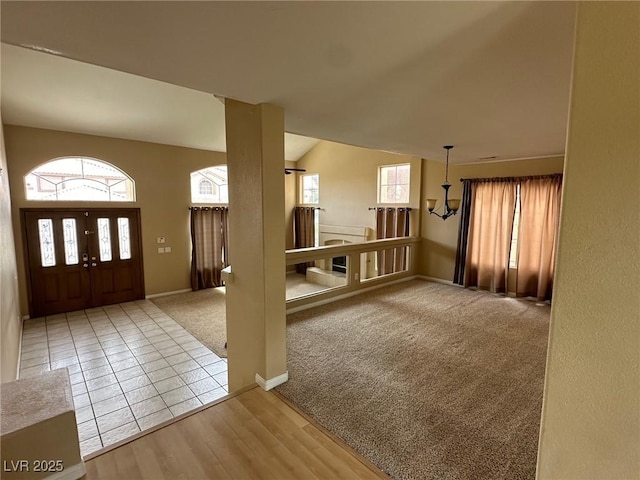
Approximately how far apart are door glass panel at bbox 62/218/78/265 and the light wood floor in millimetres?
5186

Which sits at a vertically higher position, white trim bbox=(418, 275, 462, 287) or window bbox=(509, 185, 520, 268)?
window bbox=(509, 185, 520, 268)

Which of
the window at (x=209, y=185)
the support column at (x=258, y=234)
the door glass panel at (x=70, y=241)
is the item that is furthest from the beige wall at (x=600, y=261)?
the door glass panel at (x=70, y=241)

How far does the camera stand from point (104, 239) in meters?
6.20

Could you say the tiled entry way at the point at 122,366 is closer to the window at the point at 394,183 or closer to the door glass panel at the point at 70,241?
the door glass panel at the point at 70,241

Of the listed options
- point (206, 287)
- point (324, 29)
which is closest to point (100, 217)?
point (206, 287)

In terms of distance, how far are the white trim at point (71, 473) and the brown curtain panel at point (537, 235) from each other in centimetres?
599

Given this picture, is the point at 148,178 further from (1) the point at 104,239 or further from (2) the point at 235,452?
(2) the point at 235,452

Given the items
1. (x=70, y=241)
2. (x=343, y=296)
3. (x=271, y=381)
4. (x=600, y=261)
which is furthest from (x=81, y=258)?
(x=600, y=261)

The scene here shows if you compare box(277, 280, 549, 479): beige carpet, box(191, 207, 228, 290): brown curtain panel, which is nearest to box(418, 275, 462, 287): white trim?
box(277, 280, 549, 479): beige carpet

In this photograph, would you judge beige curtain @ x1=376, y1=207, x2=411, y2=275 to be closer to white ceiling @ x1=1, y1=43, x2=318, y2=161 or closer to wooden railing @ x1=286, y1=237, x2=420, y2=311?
wooden railing @ x1=286, y1=237, x2=420, y2=311

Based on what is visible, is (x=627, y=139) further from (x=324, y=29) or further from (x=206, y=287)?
(x=206, y=287)

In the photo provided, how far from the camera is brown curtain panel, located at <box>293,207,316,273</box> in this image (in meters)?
9.08

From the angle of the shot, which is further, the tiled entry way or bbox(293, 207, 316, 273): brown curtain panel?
bbox(293, 207, 316, 273): brown curtain panel

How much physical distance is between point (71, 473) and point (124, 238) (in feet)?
17.9
